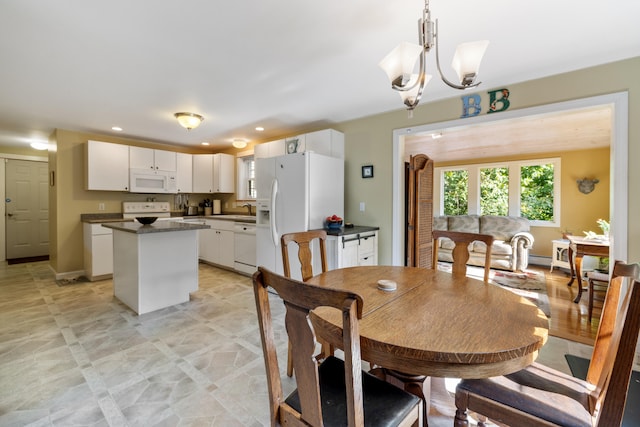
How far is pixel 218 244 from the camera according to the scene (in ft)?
16.0

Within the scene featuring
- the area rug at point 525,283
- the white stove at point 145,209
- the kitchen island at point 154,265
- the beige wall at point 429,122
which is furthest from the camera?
the white stove at point 145,209

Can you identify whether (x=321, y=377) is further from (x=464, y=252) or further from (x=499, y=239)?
(x=499, y=239)

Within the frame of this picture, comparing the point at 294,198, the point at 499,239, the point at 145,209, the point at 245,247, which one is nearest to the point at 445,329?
the point at 294,198

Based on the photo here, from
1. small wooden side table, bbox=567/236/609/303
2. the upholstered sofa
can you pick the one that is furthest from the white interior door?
small wooden side table, bbox=567/236/609/303

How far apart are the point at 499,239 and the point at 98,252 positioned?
682cm

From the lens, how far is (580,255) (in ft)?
11.4

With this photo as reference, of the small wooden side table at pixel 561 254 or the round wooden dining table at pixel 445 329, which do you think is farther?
the small wooden side table at pixel 561 254

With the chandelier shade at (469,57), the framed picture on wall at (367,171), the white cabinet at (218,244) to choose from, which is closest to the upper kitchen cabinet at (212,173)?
the white cabinet at (218,244)

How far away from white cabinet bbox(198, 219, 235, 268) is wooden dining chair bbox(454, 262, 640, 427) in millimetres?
4095

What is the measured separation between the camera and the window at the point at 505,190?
5.52 meters

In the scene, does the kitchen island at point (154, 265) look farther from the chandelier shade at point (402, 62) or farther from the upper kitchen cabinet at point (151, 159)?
the chandelier shade at point (402, 62)

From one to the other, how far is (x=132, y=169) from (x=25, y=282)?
2192 mm

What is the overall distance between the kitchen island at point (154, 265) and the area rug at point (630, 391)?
347 centimetres

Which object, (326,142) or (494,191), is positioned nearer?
(326,142)
